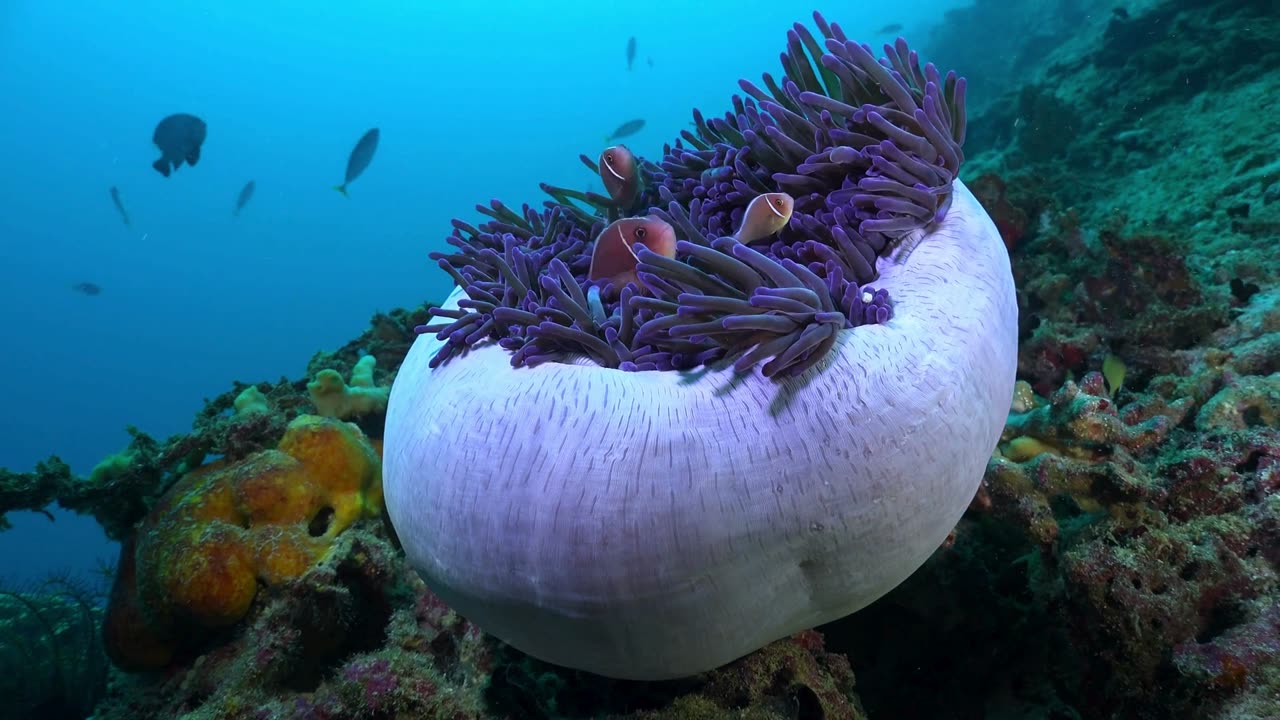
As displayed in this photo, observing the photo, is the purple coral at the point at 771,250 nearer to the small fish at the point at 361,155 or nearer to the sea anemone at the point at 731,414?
the sea anemone at the point at 731,414

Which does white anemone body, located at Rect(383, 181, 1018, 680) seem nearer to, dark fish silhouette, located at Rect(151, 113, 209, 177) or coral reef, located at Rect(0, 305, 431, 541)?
coral reef, located at Rect(0, 305, 431, 541)

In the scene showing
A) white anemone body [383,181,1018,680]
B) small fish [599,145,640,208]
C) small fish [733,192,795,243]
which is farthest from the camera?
small fish [599,145,640,208]

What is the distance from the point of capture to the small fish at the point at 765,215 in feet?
5.52

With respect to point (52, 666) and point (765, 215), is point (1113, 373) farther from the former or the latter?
point (52, 666)

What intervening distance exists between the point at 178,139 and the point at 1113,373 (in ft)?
31.9

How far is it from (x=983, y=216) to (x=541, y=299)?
1363mm

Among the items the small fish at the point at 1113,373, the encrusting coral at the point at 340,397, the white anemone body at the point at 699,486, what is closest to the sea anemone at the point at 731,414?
the white anemone body at the point at 699,486

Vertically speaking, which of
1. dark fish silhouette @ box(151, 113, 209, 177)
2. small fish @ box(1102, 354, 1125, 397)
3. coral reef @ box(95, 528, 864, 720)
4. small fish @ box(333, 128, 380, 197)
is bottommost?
small fish @ box(1102, 354, 1125, 397)

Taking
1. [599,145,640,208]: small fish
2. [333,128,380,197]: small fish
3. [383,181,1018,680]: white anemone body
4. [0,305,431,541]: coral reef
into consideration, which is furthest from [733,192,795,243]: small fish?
[333,128,380,197]: small fish

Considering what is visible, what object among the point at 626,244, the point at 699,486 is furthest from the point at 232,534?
the point at 699,486

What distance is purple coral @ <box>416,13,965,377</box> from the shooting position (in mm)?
1418

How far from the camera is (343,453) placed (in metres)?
2.61

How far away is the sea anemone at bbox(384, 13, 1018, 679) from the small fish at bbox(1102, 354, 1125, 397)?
1.18 m

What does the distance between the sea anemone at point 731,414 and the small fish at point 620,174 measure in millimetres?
409
